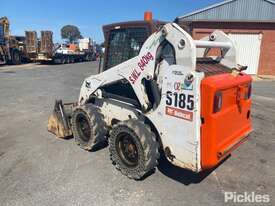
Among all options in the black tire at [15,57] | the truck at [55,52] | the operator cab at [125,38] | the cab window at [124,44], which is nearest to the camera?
the operator cab at [125,38]

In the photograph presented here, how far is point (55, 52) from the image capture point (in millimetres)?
28344

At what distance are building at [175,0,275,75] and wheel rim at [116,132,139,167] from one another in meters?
18.1

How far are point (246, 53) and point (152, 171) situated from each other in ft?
62.8

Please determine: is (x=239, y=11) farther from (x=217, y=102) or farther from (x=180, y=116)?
(x=180, y=116)

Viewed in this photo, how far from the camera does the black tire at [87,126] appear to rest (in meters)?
5.11

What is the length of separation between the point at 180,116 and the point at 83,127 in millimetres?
2503

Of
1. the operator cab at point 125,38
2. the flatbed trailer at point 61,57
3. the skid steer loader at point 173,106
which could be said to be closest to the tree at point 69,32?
the flatbed trailer at point 61,57

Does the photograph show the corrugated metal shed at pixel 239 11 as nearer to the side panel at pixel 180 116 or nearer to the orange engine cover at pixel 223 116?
the orange engine cover at pixel 223 116

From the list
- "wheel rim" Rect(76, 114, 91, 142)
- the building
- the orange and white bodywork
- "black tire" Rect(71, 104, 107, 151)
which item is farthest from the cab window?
the building

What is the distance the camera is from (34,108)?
8992 mm

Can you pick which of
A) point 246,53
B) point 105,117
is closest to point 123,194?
point 105,117

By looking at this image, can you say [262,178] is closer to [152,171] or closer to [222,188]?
[222,188]

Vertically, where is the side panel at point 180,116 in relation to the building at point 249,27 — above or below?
below
